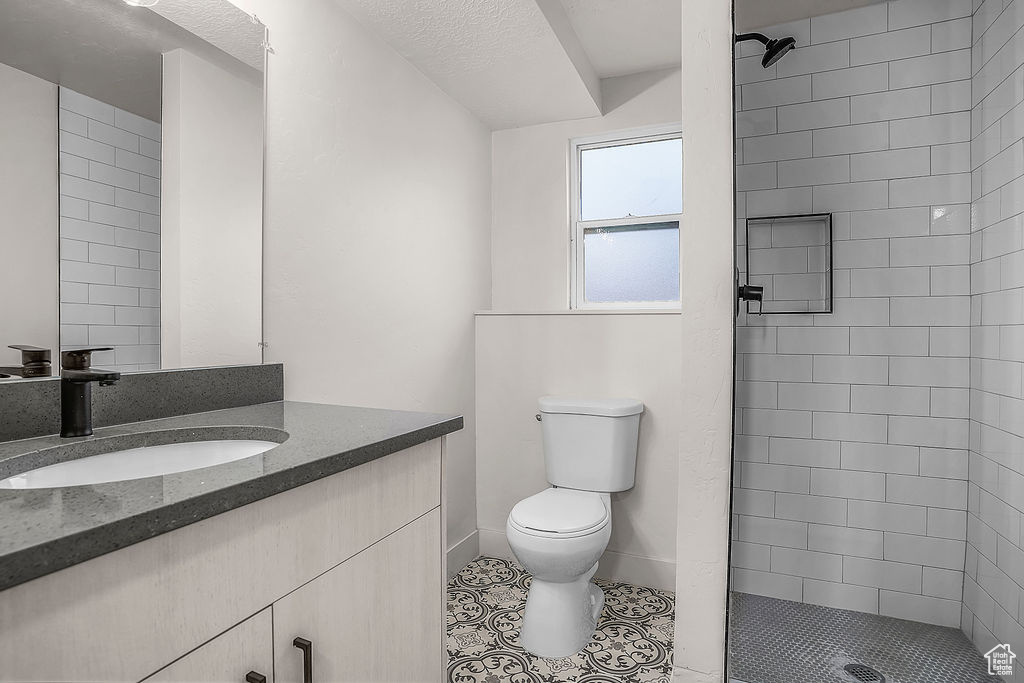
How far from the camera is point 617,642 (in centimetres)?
205

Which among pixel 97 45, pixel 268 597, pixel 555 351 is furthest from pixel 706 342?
pixel 97 45

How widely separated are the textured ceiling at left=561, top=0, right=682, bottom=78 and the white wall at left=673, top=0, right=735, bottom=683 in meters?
0.63

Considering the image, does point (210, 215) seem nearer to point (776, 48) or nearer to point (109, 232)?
point (109, 232)

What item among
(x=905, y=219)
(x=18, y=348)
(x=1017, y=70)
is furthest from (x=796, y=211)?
(x=18, y=348)

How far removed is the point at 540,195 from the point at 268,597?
238 centimetres

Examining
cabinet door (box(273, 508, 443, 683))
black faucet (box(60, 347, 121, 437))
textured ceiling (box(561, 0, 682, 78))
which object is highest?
textured ceiling (box(561, 0, 682, 78))

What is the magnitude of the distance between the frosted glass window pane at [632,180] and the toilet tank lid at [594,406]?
94 cm

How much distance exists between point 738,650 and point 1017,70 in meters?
1.61

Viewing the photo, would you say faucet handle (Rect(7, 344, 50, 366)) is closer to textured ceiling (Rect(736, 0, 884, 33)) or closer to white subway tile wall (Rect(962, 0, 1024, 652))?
textured ceiling (Rect(736, 0, 884, 33))

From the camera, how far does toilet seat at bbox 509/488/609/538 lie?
76.1 inches

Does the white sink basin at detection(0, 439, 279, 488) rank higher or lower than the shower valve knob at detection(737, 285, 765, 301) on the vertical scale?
lower

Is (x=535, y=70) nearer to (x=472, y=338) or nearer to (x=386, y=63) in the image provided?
(x=386, y=63)

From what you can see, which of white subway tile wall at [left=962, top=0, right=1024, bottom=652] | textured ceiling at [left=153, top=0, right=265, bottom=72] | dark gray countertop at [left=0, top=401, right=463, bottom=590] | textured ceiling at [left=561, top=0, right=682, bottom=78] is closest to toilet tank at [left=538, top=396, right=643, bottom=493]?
white subway tile wall at [left=962, top=0, right=1024, bottom=652]

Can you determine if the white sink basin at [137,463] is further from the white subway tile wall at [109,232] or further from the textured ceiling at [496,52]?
the textured ceiling at [496,52]
